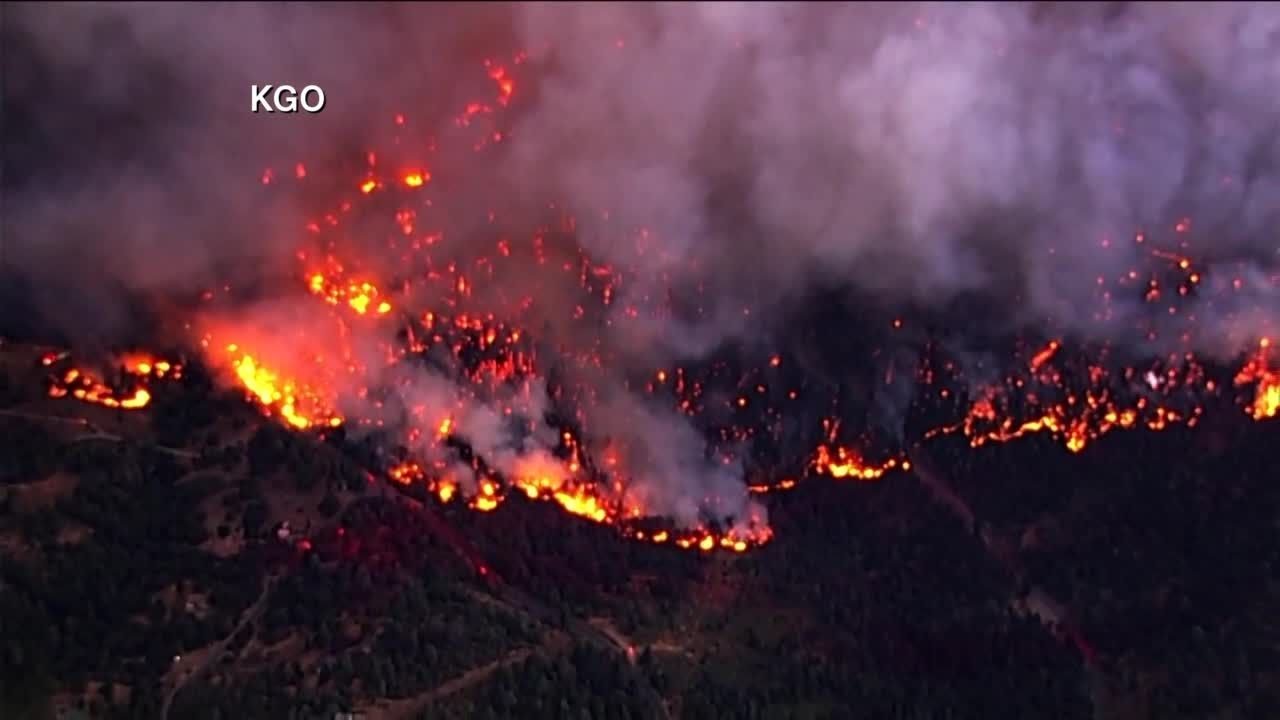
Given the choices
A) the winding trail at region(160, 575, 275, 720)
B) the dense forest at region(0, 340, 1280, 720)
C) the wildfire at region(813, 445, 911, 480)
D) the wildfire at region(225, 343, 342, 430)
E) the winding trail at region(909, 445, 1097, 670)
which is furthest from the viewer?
the wildfire at region(813, 445, 911, 480)

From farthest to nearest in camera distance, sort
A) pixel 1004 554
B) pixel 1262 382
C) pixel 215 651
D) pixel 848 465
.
→ pixel 848 465 < pixel 1004 554 < pixel 1262 382 < pixel 215 651

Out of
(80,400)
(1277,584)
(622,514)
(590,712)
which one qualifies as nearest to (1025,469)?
(1277,584)

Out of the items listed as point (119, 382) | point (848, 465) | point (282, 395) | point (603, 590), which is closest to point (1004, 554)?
point (848, 465)

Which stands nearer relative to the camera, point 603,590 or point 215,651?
point 215,651

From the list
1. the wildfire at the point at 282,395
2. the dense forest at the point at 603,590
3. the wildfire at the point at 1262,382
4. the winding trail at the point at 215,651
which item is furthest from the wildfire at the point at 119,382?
the wildfire at the point at 1262,382

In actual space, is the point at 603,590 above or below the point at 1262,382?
below

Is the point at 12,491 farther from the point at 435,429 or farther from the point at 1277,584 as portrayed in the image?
the point at 1277,584

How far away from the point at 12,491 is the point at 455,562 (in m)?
8.29

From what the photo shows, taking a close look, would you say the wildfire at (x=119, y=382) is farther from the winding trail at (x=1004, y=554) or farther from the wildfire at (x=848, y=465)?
the winding trail at (x=1004, y=554)

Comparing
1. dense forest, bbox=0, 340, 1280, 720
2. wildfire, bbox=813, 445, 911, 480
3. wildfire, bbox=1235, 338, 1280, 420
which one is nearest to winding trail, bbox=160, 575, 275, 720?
dense forest, bbox=0, 340, 1280, 720

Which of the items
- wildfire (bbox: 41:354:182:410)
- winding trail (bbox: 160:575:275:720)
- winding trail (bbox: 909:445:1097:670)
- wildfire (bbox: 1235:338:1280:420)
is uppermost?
wildfire (bbox: 1235:338:1280:420)

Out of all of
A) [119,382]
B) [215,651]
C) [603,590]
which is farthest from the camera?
[119,382]

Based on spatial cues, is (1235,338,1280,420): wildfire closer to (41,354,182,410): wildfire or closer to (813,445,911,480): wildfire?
(813,445,911,480): wildfire

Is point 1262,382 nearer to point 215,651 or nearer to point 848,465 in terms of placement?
point 848,465
